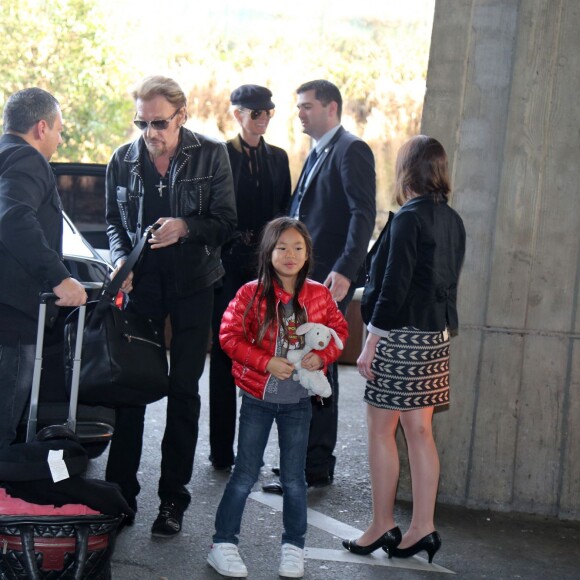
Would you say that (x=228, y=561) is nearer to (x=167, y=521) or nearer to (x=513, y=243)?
(x=167, y=521)

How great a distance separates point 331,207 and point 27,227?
2107 millimetres

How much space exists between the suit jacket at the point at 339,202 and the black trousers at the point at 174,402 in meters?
1.06

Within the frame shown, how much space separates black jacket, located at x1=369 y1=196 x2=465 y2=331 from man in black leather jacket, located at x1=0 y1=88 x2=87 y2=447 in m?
1.30

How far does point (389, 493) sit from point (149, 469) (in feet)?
6.36

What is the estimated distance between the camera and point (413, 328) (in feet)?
14.9

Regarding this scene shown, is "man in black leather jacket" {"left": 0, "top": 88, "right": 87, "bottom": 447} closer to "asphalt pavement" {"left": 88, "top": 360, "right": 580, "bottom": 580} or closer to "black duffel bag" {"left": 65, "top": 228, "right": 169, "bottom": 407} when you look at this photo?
"black duffel bag" {"left": 65, "top": 228, "right": 169, "bottom": 407}

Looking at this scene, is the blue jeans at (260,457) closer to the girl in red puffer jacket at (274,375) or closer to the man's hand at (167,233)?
the girl in red puffer jacket at (274,375)

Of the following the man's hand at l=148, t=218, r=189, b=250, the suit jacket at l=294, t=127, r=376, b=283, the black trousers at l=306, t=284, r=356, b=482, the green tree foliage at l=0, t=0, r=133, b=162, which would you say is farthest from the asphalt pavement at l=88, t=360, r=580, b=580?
the green tree foliage at l=0, t=0, r=133, b=162

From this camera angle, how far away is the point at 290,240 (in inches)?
171

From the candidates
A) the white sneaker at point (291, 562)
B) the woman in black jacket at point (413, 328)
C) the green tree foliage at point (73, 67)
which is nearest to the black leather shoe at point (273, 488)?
the woman in black jacket at point (413, 328)

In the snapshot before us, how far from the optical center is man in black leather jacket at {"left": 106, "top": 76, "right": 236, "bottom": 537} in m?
4.81

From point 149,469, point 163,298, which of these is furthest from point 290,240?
point 149,469

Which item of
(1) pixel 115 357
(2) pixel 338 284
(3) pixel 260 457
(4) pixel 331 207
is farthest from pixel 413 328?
(4) pixel 331 207

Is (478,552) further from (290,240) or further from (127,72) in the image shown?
(127,72)
